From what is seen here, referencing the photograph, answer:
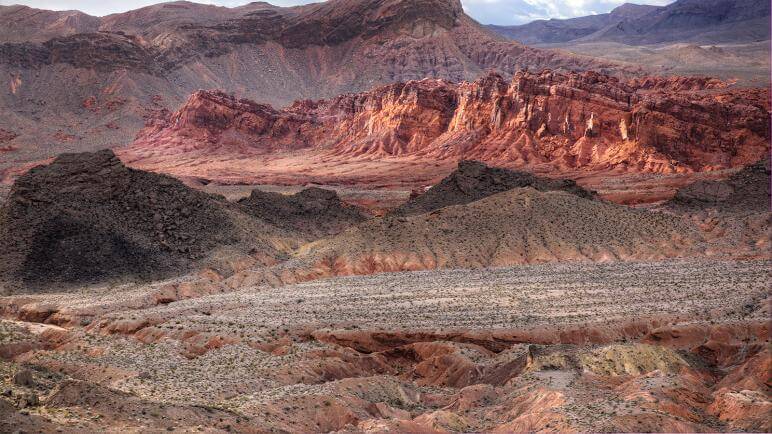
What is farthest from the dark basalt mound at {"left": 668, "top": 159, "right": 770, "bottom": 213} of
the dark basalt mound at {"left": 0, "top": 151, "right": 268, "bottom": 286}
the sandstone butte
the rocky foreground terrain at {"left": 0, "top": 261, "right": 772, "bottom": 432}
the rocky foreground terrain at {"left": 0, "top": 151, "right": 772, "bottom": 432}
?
the dark basalt mound at {"left": 0, "top": 151, "right": 268, "bottom": 286}

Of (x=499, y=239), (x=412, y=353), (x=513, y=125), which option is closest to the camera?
(x=412, y=353)

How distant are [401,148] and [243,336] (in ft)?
391

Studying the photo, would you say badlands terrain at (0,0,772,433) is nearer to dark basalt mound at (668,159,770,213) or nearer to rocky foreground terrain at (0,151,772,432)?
rocky foreground terrain at (0,151,772,432)

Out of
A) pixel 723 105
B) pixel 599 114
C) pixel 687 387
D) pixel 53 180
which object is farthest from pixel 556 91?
pixel 687 387

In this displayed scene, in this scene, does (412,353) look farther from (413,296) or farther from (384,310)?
(413,296)

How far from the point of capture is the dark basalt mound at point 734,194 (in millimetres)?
76812

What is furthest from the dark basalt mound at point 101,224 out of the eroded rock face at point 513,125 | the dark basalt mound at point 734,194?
the eroded rock face at point 513,125

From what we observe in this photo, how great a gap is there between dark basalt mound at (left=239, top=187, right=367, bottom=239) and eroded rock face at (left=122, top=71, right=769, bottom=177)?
159ft

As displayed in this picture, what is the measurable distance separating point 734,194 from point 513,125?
68117 millimetres

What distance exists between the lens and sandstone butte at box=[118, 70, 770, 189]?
125 meters

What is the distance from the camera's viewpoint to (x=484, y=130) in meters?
151

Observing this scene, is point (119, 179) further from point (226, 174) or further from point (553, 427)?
point (226, 174)

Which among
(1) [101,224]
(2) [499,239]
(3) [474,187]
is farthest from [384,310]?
(3) [474,187]

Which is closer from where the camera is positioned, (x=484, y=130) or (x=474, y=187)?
(x=474, y=187)
